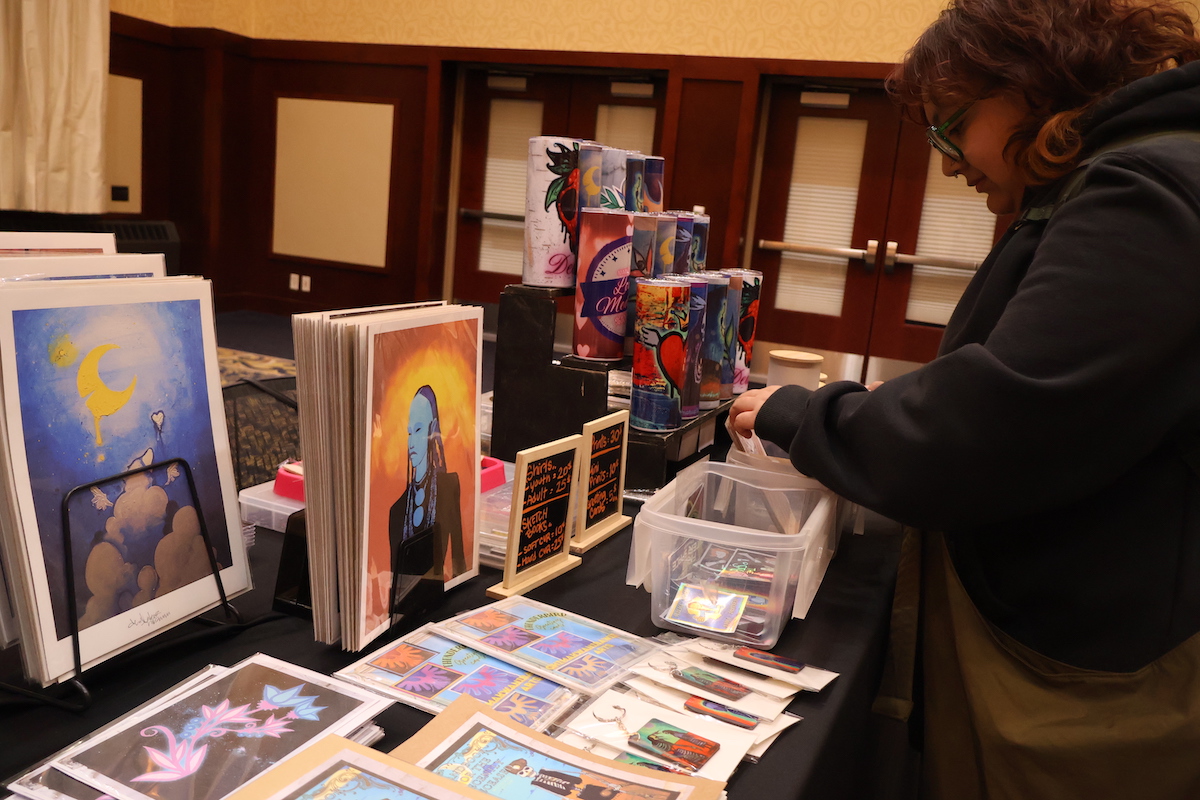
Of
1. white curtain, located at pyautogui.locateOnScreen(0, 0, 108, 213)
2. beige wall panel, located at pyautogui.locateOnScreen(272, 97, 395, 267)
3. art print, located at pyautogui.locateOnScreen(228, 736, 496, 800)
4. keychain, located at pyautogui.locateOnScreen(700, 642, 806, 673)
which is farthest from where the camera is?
beige wall panel, located at pyautogui.locateOnScreen(272, 97, 395, 267)

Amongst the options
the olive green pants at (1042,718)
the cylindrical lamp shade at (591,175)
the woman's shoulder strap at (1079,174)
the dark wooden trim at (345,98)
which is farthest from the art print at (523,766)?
the dark wooden trim at (345,98)

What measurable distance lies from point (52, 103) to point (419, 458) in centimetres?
509

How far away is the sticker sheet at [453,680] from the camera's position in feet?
2.81

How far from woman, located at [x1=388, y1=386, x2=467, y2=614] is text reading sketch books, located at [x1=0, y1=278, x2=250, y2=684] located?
0.17 metres

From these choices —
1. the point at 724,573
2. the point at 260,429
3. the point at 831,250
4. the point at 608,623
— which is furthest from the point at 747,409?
the point at 831,250

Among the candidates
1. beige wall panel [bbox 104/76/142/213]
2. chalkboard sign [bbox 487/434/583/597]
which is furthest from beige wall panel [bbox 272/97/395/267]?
chalkboard sign [bbox 487/434/583/597]

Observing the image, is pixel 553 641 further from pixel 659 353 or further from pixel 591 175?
pixel 591 175

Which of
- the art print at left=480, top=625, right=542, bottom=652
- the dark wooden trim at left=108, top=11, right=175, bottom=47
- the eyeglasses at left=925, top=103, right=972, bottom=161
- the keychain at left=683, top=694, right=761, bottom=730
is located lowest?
the keychain at left=683, top=694, right=761, bottom=730

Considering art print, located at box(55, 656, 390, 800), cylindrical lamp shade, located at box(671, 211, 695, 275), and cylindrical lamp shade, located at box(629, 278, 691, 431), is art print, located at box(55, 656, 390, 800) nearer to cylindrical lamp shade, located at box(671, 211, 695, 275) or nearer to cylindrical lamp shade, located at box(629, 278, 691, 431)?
cylindrical lamp shade, located at box(629, 278, 691, 431)

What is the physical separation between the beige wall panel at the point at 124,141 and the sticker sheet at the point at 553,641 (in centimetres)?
567

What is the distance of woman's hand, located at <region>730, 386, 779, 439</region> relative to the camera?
119cm

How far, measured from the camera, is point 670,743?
0.82 metres

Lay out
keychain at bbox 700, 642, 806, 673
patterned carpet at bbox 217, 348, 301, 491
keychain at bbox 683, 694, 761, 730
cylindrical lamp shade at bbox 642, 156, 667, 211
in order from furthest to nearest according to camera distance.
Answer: patterned carpet at bbox 217, 348, 301, 491, cylindrical lamp shade at bbox 642, 156, 667, 211, keychain at bbox 700, 642, 806, 673, keychain at bbox 683, 694, 761, 730

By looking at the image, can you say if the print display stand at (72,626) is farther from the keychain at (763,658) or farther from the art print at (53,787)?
the keychain at (763,658)
